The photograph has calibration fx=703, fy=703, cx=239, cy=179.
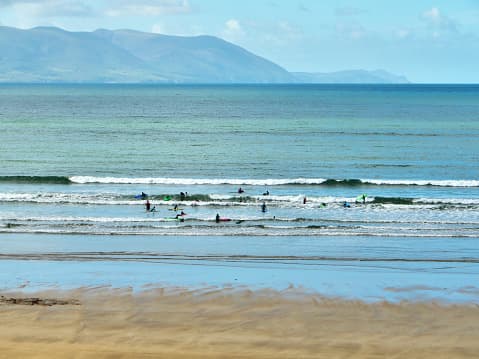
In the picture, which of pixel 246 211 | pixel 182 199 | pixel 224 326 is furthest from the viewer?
pixel 182 199

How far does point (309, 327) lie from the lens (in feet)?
64.6

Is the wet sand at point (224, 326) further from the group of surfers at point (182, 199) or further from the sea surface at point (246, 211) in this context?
the group of surfers at point (182, 199)

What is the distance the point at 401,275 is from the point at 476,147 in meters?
51.8

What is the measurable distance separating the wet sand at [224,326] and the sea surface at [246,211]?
1497mm

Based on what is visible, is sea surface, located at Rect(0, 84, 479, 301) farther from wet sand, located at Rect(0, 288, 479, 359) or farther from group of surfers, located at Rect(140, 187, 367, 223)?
wet sand, located at Rect(0, 288, 479, 359)

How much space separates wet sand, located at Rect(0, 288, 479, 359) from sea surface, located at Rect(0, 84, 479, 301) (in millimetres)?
1497

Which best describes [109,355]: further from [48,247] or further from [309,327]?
[48,247]

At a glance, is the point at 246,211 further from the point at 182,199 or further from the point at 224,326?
the point at 224,326

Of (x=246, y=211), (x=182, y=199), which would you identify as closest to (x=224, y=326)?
(x=246, y=211)

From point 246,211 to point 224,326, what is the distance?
70.4 feet

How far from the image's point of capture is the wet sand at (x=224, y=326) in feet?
58.2

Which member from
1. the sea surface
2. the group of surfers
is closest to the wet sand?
the sea surface

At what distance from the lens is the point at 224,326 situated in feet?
64.8

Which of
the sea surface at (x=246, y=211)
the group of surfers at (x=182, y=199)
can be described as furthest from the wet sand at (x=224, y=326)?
the group of surfers at (x=182, y=199)
